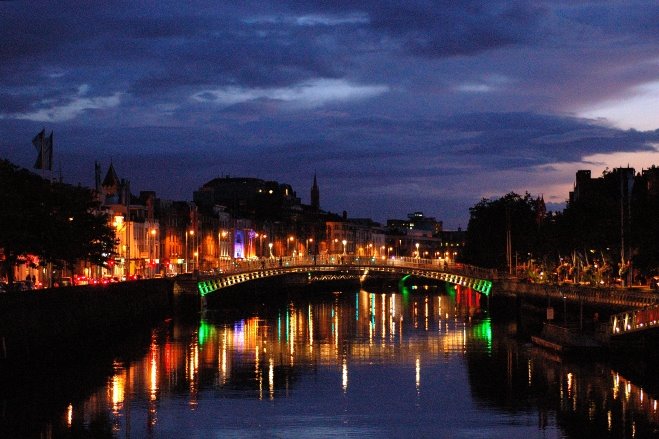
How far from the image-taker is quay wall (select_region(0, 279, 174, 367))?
69938 mm

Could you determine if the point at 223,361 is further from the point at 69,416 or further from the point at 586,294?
the point at 586,294

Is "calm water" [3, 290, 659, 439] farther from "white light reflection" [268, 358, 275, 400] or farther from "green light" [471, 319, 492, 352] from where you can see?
"green light" [471, 319, 492, 352]

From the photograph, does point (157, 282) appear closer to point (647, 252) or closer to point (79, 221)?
point (79, 221)

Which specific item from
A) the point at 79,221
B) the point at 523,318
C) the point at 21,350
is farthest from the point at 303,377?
the point at 523,318

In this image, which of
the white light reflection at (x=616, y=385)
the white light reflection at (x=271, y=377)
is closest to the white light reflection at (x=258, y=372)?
the white light reflection at (x=271, y=377)

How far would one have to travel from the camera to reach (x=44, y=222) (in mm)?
91000

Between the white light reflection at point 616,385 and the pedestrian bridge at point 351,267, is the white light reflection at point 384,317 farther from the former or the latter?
the white light reflection at point 616,385

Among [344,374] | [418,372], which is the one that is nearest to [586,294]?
[418,372]

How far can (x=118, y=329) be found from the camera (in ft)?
329

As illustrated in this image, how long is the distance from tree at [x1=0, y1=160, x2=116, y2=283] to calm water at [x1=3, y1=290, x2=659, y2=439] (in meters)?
9.17

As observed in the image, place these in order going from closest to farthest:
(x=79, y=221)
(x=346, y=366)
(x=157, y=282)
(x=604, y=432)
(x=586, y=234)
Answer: (x=604, y=432), (x=346, y=366), (x=79, y=221), (x=586, y=234), (x=157, y=282)

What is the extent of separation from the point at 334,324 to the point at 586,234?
2182cm

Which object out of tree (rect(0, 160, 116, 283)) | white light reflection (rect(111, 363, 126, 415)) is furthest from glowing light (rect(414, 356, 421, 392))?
tree (rect(0, 160, 116, 283))

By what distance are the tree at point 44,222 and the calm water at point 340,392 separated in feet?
30.1
